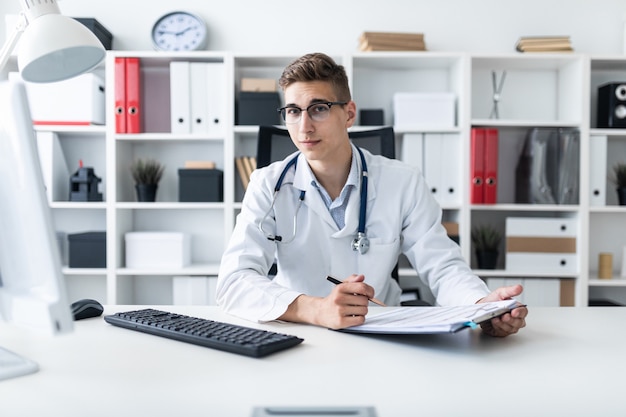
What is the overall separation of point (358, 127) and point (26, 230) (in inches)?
97.1

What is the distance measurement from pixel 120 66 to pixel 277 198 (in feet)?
5.65

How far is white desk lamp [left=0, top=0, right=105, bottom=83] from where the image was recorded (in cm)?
106

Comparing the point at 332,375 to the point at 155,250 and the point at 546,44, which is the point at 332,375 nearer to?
the point at 155,250

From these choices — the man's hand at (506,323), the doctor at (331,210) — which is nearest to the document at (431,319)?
the man's hand at (506,323)

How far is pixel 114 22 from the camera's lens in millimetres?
3223

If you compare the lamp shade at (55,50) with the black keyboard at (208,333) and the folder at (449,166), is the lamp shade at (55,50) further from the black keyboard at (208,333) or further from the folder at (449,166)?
the folder at (449,166)

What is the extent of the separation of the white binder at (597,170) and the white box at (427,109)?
2.41 feet

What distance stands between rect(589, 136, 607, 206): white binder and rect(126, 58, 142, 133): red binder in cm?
236

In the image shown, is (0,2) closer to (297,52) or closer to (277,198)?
(297,52)

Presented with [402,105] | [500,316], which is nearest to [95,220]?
[402,105]

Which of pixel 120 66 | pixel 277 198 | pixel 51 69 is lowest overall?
pixel 277 198

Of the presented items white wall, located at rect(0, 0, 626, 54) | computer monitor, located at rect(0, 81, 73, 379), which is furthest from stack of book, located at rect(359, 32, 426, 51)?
computer monitor, located at rect(0, 81, 73, 379)

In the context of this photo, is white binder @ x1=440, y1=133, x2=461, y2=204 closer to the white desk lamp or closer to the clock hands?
the clock hands

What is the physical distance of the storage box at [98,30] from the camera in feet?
9.45
